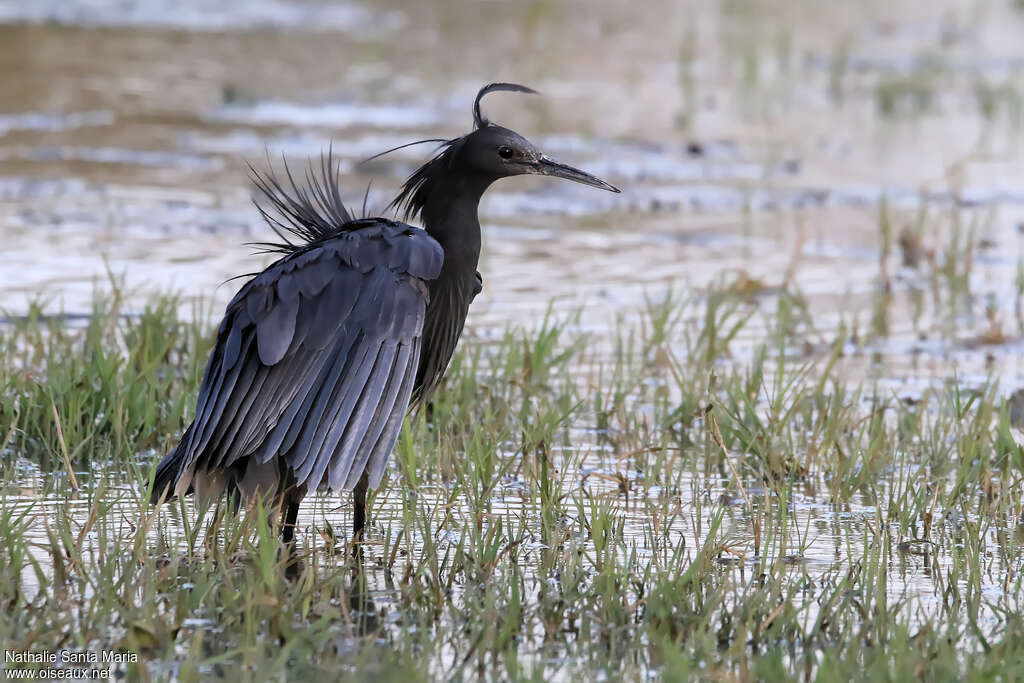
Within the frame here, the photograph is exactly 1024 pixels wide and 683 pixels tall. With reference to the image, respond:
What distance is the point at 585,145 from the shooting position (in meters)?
11.4

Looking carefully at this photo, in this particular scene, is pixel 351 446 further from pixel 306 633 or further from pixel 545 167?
pixel 545 167

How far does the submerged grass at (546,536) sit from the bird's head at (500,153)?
0.78 m

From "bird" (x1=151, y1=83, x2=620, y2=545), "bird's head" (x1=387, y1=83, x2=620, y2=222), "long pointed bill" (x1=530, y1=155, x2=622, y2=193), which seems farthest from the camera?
"long pointed bill" (x1=530, y1=155, x2=622, y2=193)

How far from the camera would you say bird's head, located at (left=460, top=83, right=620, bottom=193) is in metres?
4.74

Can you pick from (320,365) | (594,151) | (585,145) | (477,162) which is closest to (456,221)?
(477,162)

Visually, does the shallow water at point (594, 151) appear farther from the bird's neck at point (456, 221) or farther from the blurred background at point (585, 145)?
the bird's neck at point (456, 221)

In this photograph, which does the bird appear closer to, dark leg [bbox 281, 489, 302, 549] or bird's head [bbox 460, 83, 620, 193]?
dark leg [bbox 281, 489, 302, 549]

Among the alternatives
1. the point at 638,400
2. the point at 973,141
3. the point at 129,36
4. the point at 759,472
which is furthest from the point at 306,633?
the point at 129,36

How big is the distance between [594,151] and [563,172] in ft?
21.0

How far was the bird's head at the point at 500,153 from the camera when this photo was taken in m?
4.74

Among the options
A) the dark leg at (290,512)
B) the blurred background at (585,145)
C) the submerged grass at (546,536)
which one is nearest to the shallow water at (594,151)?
the blurred background at (585,145)

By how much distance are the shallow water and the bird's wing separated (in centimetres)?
68

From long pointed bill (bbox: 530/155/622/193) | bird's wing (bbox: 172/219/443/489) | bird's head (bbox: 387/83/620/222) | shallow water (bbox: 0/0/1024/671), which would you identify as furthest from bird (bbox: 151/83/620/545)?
shallow water (bbox: 0/0/1024/671)

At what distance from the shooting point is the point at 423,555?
166 inches
